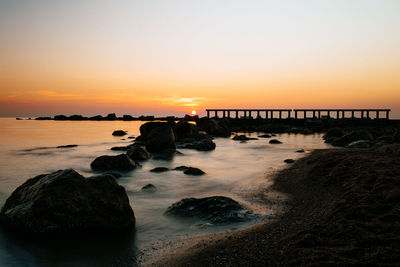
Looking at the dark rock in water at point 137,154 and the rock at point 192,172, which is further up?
the dark rock in water at point 137,154

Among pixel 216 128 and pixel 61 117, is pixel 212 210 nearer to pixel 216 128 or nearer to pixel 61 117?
pixel 216 128

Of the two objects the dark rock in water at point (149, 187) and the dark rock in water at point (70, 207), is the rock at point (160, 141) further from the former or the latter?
the dark rock in water at point (70, 207)

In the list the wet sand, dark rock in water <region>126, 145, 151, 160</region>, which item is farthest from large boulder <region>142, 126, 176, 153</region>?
the wet sand

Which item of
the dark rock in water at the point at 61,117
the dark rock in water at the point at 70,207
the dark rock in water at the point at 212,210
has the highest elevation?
the dark rock in water at the point at 61,117

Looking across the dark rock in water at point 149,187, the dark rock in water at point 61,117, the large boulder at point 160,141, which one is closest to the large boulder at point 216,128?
the large boulder at point 160,141

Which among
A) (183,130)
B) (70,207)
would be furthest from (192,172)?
(183,130)

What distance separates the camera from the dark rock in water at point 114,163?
568 inches

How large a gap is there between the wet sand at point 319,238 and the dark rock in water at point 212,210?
2.74 ft

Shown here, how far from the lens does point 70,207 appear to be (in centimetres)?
617

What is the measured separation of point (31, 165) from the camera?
17125 mm

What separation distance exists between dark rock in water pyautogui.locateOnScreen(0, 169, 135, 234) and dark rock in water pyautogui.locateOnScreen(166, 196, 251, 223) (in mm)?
1393

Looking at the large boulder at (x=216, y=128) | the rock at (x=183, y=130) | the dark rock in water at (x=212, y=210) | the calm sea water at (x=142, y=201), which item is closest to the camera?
the calm sea water at (x=142, y=201)

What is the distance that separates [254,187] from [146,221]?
15.7 feet

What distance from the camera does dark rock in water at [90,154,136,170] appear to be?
47.3 ft
